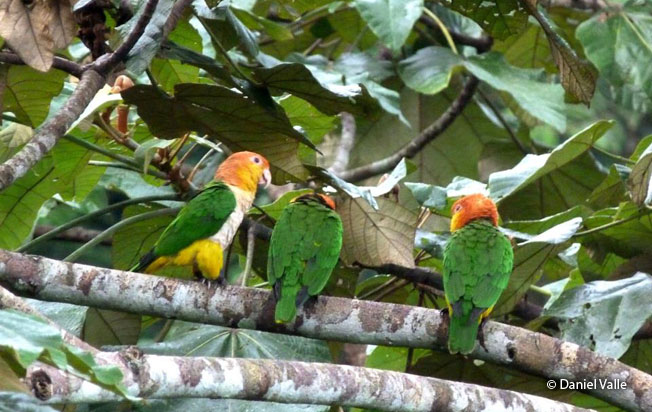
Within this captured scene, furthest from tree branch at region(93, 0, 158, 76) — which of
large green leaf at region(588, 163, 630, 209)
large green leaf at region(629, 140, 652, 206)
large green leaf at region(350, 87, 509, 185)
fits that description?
large green leaf at region(350, 87, 509, 185)

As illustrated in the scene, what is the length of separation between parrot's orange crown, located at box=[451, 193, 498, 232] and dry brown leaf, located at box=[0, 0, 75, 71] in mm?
1601

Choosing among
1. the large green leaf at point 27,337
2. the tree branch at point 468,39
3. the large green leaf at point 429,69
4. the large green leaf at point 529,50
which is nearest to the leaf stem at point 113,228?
the large green leaf at point 27,337

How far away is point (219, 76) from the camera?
3.30 meters

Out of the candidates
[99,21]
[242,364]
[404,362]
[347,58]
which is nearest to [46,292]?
[242,364]

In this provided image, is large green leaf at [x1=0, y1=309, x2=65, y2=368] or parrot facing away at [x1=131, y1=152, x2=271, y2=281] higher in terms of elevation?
large green leaf at [x1=0, y1=309, x2=65, y2=368]

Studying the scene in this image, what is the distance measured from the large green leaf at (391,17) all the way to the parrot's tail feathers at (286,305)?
1.08 m

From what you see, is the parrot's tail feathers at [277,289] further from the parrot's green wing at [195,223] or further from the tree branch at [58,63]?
the tree branch at [58,63]

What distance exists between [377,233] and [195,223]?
0.66 meters

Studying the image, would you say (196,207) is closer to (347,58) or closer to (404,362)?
(404,362)

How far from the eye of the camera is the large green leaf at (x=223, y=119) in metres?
3.27

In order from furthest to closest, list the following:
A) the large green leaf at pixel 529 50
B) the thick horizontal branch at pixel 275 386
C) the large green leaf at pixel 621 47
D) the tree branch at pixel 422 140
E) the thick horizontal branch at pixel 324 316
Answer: the large green leaf at pixel 529 50 < the tree branch at pixel 422 140 < the large green leaf at pixel 621 47 < the thick horizontal branch at pixel 324 316 < the thick horizontal branch at pixel 275 386

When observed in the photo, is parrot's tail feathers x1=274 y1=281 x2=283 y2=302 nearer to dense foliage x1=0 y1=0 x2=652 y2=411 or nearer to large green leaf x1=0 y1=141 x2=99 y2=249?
dense foliage x1=0 y1=0 x2=652 y2=411

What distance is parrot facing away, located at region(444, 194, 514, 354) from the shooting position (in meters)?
3.12

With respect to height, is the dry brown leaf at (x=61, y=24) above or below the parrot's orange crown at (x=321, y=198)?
above
